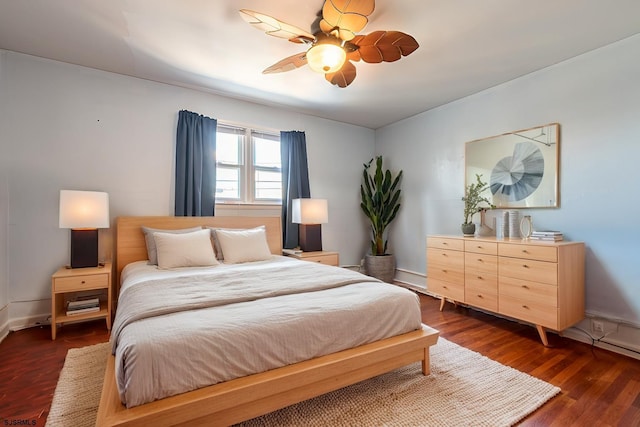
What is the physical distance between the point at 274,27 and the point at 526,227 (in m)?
2.79

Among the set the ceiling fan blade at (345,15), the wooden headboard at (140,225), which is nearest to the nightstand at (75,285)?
the wooden headboard at (140,225)

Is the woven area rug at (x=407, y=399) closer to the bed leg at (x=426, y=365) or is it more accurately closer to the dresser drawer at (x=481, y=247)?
the bed leg at (x=426, y=365)

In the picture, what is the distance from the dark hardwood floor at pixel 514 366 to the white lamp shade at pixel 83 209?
987 millimetres

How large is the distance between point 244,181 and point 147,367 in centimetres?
282

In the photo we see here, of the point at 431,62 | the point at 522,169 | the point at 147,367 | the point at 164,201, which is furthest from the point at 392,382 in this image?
the point at 164,201

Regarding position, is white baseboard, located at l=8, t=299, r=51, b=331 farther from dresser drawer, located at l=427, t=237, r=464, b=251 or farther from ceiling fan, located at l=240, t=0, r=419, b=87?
dresser drawer, located at l=427, t=237, r=464, b=251

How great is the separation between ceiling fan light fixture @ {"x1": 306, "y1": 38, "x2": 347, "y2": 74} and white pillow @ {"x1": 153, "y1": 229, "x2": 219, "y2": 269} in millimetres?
1926

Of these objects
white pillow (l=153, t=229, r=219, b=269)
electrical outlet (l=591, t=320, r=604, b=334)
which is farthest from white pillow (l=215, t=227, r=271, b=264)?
electrical outlet (l=591, t=320, r=604, b=334)

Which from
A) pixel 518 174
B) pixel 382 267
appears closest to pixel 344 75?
pixel 518 174

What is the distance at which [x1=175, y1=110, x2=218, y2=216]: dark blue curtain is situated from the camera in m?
3.27

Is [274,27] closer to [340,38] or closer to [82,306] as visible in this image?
[340,38]

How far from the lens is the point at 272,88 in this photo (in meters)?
3.31

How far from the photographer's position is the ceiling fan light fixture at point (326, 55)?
1.92 meters

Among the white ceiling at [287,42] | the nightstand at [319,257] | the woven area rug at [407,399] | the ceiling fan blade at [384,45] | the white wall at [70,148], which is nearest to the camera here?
the woven area rug at [407,399]
